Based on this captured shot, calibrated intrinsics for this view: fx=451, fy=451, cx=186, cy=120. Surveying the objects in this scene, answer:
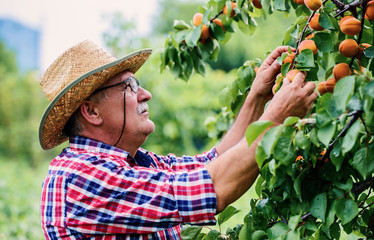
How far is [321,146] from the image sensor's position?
1.31 meters

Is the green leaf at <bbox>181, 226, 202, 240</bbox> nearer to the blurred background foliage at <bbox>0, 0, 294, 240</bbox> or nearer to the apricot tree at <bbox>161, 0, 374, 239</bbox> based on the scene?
the apricot tree at <bbox>161, 0, 374, 239</bbox>

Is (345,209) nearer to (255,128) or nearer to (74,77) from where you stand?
(255,128)

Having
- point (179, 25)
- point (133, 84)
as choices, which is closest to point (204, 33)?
point (179, 25)

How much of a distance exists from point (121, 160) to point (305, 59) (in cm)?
85

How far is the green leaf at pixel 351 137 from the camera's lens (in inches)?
39.9

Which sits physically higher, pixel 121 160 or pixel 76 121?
pixel 76 121

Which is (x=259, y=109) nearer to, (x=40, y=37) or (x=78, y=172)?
(x=78, y=172)

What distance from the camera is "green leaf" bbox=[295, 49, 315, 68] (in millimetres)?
1354

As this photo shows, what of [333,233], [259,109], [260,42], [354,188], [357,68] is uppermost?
[357,68]

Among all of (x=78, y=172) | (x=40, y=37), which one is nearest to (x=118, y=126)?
(x=78, y=172)

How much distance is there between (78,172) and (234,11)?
1.00 meters

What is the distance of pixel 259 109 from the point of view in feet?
6.05

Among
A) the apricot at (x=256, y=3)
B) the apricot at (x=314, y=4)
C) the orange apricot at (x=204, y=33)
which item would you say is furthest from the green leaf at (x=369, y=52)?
the orange apricot at (x=204, y=33)

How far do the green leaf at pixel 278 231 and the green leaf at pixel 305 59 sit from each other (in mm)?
478
